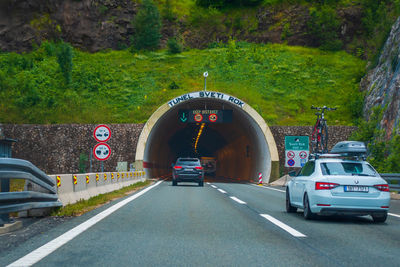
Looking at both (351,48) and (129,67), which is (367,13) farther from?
(129,67)

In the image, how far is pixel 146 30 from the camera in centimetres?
6344

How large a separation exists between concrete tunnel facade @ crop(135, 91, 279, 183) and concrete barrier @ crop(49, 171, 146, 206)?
47.3 feet

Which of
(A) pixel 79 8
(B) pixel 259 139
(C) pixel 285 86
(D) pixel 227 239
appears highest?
(A) pixel 79 8

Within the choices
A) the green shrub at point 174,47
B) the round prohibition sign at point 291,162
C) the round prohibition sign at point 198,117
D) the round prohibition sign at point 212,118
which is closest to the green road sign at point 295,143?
the round prohibition sign at point 291,162

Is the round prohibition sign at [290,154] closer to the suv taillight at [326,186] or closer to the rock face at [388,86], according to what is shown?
the rock face at [388,86]

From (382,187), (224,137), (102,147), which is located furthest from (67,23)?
(382,187)

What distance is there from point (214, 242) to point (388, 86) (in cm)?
3196

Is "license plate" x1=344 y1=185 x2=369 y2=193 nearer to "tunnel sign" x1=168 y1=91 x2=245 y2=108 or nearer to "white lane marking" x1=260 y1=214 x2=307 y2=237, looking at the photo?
"white lane marking" x1=260 y1=214 x2=307 y2=237

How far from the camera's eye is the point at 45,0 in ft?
204

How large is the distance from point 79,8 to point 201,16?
753 inches

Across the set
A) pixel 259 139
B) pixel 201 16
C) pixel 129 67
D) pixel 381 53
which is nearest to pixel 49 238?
pixel 259 139

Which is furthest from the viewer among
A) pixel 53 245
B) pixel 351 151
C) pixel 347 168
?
pixel 351 151

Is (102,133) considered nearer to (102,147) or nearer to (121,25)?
(102,147)

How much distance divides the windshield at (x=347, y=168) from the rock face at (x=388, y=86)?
2035cm
